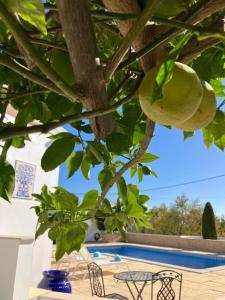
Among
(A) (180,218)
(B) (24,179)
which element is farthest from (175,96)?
(A) (180,218)

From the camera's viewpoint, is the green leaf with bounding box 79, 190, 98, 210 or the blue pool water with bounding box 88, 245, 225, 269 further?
the blue pool water with bounding box 88, 245, 225, 269

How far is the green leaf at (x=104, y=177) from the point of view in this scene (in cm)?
79

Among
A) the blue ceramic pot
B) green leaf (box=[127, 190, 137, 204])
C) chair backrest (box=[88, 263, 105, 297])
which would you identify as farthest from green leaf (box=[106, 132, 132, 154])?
the blue ceramic pot

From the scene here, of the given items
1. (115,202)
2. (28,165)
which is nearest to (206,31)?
(115,202)

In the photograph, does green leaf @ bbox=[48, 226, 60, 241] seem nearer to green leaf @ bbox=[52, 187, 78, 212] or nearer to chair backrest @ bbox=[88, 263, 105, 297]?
green leaf @ bbox=[52, 187, 78, 212]

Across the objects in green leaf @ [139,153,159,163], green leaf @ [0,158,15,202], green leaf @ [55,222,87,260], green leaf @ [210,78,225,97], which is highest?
green leaf @ [210,78,225,97]

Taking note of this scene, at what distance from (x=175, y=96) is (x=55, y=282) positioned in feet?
20.3

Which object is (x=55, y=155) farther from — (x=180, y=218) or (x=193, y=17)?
(x=180, y=218)

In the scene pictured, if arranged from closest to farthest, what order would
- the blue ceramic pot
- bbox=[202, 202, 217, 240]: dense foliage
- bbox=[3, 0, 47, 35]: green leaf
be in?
bbox=[3, 0, 47, 35]: green leaf, the blue ceramic pot, bbox=[202, 202, 217, 240]: dense foliage

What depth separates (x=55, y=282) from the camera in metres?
6.05

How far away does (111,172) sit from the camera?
0.80 m

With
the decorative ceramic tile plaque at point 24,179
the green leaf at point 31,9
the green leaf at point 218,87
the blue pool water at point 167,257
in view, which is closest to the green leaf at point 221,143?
the green leaf at point 218,87

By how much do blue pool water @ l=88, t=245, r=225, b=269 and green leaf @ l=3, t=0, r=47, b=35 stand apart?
37.2 feet

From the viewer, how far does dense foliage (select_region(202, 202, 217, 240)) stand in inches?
579
